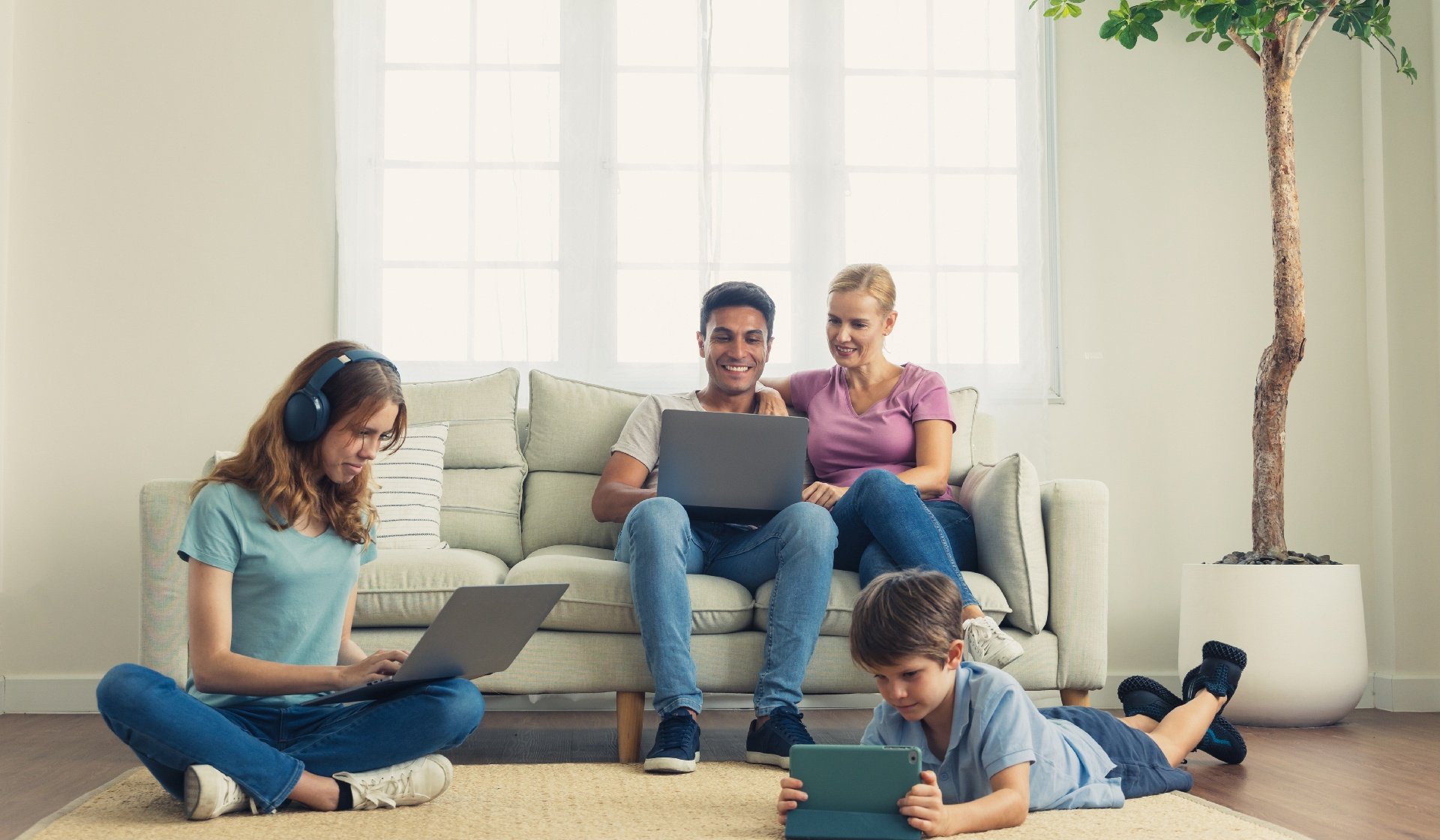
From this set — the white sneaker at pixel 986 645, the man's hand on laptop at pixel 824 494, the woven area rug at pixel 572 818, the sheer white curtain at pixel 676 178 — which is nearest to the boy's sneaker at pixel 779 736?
the woven area rug at pixel 572 818

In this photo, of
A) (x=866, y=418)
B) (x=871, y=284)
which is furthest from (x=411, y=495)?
(x=871, y=284)

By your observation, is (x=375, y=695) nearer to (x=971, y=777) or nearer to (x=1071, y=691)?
(x=971, y=777)

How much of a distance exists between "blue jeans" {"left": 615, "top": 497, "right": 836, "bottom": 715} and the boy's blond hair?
60 centimetres

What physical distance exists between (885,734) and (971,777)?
0.14 m

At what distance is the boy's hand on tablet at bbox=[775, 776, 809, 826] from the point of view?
1600 mm

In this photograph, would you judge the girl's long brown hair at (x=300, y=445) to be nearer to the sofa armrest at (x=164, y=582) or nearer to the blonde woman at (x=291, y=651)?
the blonde woman at (x=291, y=651)

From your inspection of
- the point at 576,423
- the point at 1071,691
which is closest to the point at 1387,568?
the point at 1071,691

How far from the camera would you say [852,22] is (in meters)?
3.69

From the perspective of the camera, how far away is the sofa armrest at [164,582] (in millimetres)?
2426

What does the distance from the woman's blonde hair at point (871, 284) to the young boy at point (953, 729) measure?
1.20 meters

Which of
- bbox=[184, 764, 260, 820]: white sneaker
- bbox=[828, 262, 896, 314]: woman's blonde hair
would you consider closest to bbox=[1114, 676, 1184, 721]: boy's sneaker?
bbox=[828, 262, 896, 314]: woman's blonde hair

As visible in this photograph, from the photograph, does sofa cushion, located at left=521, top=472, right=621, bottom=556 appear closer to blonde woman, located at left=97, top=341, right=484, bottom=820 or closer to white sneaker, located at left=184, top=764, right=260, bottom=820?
blonde woman, located at left=97, top=341, right=484, bottom=820

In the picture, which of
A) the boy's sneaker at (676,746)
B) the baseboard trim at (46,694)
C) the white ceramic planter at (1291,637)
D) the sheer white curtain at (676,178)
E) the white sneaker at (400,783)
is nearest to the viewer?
the white sneaker at (400,783)

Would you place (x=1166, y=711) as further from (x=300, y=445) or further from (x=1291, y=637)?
→ (x=300, y=445)
